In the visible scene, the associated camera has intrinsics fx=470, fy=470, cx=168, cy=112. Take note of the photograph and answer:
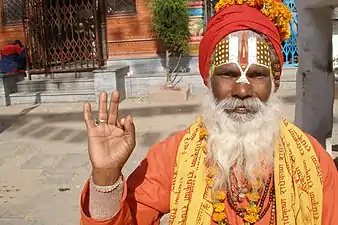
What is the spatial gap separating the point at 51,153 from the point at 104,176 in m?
5.45

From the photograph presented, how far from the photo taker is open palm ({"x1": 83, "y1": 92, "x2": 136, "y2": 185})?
1655 mm

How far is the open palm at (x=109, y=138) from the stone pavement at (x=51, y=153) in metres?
2.97

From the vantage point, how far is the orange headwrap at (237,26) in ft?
6.14

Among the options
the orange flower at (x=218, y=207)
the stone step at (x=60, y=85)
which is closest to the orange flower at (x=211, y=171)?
the orange flower at (x=218, y=207)

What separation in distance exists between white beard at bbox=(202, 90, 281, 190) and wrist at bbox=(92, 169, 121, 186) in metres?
0.43

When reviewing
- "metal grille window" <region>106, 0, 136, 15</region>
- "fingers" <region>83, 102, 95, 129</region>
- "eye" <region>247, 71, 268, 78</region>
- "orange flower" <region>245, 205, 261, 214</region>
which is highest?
"metal grille window" <region>106, 0, 136, 15</region>

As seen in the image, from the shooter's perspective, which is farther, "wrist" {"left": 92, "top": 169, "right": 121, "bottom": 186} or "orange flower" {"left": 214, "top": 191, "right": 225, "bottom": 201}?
"orange flower" {"left": 214, "top": 191, "right": 225, "bottom": 201}

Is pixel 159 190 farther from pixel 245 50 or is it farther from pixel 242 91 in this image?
pixel 245 50

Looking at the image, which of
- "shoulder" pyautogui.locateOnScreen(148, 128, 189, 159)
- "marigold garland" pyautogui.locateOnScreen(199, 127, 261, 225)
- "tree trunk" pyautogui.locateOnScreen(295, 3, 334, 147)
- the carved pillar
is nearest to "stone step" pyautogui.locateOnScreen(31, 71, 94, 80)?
Answer: the carved pillar

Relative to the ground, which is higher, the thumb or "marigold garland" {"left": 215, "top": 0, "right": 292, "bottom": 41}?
"marigold garland" {"left": 215, "top": 0, "right": 292, "bottom": 41}

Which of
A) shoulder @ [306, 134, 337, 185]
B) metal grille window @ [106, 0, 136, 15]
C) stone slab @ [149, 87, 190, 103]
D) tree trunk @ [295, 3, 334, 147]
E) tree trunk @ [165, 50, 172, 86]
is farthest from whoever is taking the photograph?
metal grille window @ [106, 0, 136, 15]

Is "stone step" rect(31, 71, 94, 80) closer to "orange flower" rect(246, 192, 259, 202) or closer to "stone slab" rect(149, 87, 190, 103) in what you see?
"stone slab" rect(149, 87, 190, 103)

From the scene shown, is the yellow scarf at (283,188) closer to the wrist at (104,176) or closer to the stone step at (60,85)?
the wrist at (104,176)

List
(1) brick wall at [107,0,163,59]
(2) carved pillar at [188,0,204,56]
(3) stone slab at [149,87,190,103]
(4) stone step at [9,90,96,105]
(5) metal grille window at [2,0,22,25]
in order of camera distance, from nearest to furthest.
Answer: (3) stone slab at [149,87,190,103] < (4) stone step at [9,90,96,105] < (2) carved pillar at [188,0,204,56] < (1) brick wall at [107,0,163,59] < (5) metal grille window at [2,0,22,25]
